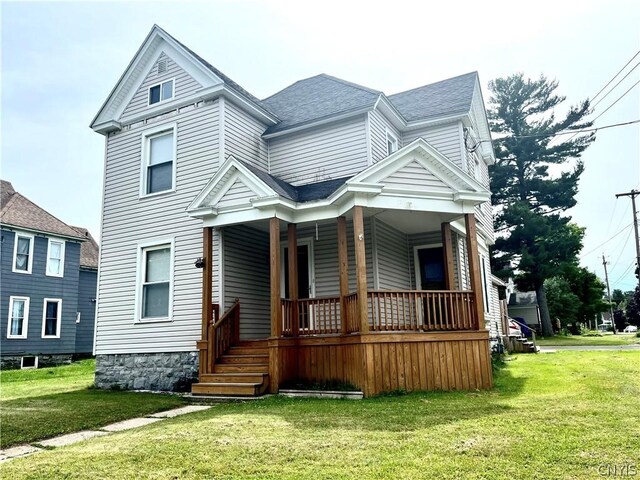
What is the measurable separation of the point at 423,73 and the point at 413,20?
25.5ft

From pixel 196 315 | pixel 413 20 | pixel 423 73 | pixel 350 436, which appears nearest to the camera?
pixel 350 436

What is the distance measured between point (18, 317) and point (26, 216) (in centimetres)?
432

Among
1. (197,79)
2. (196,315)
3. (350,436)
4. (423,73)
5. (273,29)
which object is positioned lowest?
(350,436)

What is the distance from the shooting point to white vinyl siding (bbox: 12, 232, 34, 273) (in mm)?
19545

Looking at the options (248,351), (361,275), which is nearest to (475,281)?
(361,275)

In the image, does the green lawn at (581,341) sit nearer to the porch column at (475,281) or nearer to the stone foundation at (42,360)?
the porch column at (475,281)

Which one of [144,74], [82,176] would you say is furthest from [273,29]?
[82,176]

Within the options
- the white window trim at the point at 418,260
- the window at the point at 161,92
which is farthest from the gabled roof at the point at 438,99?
the window at the point at 161,92

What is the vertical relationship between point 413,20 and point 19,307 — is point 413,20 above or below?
above

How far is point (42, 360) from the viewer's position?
2012 centimetres

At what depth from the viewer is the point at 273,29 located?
10.7m

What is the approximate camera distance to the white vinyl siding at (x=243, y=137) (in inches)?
431

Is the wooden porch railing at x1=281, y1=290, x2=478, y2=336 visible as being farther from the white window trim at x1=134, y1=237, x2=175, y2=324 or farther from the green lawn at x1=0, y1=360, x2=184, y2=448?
the white window trim at x1=134, y1=237, x2=175, y2=324

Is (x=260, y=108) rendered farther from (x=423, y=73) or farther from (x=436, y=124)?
(x=423, y=73)
